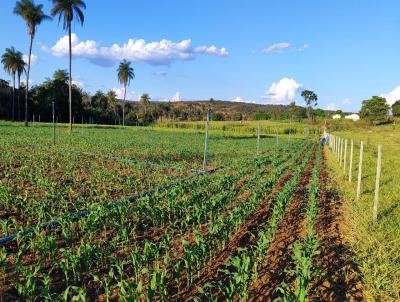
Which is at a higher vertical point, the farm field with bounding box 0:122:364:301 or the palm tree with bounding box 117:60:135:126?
the palm tree with bounding box 117:60:135:126

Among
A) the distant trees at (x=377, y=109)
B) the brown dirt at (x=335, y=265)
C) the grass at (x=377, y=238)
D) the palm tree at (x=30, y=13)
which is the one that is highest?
the palm tree at (x=30, y=13)

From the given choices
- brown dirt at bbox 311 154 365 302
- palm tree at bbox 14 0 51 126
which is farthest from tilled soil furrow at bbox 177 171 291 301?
palm tree at bbox 14 0 51 126

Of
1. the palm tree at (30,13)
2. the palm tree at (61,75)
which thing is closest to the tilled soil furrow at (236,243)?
the palm tree at (30,13)

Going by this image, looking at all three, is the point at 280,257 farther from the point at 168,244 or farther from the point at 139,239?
the point at 139,239

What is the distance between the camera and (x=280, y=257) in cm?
526

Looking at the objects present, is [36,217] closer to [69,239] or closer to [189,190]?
[69,239]

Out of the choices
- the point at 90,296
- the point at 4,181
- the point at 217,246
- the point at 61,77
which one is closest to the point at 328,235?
the point at 217,246

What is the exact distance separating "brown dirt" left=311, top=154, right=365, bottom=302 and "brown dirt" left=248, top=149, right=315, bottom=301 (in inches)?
16.4

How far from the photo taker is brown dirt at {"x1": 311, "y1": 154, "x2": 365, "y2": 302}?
4336mm

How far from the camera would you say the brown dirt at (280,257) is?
4258 mm

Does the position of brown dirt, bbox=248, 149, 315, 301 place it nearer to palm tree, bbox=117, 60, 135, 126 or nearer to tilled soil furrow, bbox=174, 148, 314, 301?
tilled soil furrow, bbox=174, 148, 314, 301

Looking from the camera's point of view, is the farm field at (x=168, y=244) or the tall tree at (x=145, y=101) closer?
the farm field at (x=168, y=244)

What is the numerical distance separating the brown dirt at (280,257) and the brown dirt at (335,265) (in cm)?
42

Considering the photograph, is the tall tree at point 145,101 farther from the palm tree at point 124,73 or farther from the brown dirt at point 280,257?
the brown dirt at point 280,257
